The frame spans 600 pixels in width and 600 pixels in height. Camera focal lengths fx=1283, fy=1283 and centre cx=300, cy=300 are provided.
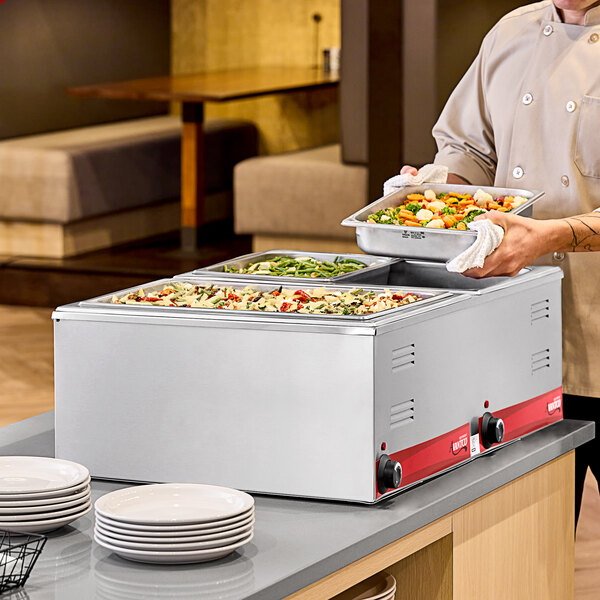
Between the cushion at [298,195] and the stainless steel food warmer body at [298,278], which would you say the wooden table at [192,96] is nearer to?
the cushion at [298,195]

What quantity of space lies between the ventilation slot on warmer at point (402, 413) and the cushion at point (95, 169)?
15.9ft

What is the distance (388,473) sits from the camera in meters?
1.55

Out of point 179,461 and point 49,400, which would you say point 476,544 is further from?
point 49,400

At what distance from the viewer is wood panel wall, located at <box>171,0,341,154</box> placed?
8.29m

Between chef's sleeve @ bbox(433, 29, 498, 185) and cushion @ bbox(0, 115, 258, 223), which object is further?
cushion @ bbox(0, 115, 258, 223)

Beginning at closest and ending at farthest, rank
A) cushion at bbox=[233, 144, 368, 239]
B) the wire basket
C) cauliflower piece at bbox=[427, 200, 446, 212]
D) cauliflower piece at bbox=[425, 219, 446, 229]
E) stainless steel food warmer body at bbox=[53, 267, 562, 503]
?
the wire basket → stainless steel food warmer body at bbox=[53, 267, 562, 503] → cauliflower piece at bbox=[425, 219, 446, 229] → cauliflower piece at bbox=[427, 200, 446, 212] → cushion at bbox=[233, 144, 368, 239]

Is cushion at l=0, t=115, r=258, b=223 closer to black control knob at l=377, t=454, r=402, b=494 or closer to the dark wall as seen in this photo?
the dark wall

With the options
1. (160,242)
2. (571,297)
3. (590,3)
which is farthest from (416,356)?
(160,242)

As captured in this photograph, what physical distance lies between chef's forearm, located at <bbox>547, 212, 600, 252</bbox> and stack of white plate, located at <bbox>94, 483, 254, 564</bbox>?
0.74m

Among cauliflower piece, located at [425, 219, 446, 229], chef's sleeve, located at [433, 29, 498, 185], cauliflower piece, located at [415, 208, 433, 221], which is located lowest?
cauliflower piece, located at [425, 219, 446, 229]

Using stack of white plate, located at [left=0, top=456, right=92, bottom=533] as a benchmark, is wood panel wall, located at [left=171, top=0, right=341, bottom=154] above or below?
above

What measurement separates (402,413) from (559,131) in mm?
810

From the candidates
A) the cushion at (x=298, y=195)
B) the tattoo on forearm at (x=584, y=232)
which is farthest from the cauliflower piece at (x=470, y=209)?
the cushion at (x=298, y=195)

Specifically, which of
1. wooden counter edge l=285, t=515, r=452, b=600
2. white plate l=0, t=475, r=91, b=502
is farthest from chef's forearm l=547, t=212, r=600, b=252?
white plate l=0, t=475, r=91, b=502
